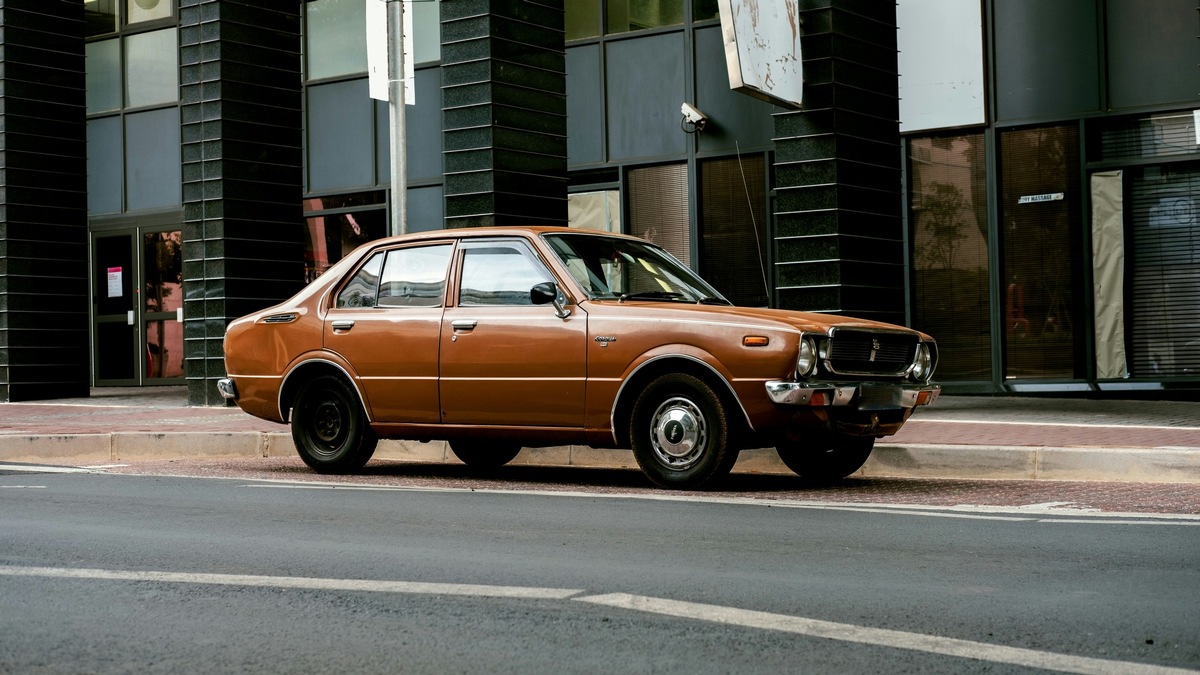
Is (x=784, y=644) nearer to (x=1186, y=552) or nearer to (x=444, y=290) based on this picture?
(x=1186, y=552)

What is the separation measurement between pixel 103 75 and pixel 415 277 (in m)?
15.6

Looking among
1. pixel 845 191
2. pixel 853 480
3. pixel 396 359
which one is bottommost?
pixel 853 480

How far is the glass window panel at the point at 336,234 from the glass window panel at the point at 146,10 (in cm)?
459

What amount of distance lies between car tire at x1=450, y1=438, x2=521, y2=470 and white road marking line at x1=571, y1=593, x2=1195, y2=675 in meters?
5.94

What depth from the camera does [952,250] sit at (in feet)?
54.1

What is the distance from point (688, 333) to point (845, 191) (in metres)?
5.85

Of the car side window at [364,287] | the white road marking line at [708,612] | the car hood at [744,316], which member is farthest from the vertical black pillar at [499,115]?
the white road marking line at [708,612]

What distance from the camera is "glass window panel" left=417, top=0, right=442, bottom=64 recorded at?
Result: 19734 millimetres

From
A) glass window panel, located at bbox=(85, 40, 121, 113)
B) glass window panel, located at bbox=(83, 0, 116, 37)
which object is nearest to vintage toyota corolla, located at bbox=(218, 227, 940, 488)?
glass window panel, located at bbox=(85, 40, 121, 113)

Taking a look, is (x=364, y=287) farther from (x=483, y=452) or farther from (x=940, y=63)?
(x=940, y=63)

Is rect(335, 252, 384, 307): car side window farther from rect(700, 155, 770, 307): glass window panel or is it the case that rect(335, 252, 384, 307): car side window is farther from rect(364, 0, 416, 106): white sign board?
rect(700, 155, 770, 307): glass window panel

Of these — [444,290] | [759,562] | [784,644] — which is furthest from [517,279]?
[784,644]

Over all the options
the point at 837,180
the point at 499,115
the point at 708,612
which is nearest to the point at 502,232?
the point at 837,180

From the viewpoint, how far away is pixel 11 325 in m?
20.4
